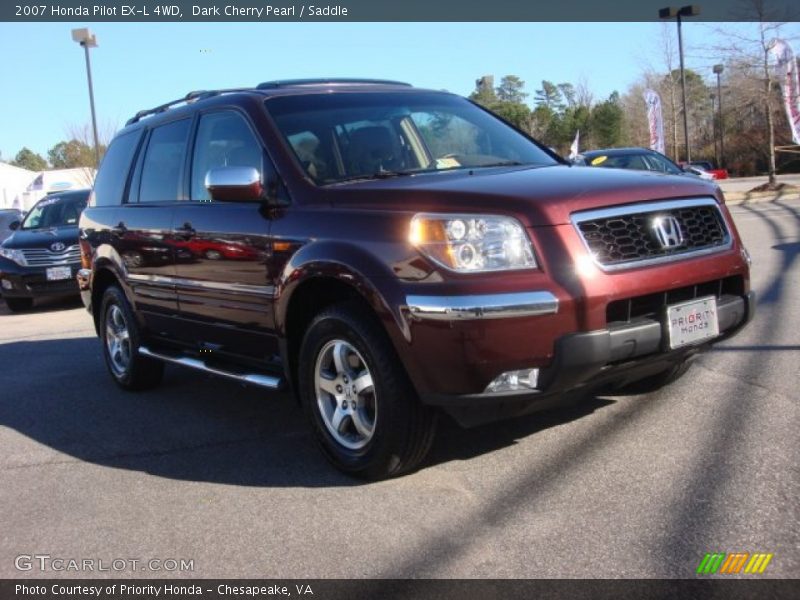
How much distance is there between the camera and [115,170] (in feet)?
21.2

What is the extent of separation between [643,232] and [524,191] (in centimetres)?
59

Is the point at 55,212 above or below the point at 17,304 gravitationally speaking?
above

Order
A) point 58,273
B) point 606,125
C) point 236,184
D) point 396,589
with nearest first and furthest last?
point 396,589, point 236,184, point 58,273, point 606,125

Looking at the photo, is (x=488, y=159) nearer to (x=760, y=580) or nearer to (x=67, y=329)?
(x=760, y=580)

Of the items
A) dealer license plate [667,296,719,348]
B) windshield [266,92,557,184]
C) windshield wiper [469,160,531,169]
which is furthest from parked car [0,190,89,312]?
dealer license plate [667,296,719,348]

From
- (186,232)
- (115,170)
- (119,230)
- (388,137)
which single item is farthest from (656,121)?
(186,232)

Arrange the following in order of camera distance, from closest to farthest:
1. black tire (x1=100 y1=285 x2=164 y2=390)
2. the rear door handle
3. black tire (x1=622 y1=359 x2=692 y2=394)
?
black tire (x1=622 y1=359 x2=692 y2=394)
the rear door handle
black tire (x1=100 y1=285 x2=164 y2=390)

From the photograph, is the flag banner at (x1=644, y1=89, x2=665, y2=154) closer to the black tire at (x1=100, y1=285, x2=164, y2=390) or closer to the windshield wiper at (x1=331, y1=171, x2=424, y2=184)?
the black tire at (x1=100, y1=285, x2=164, y2=390)

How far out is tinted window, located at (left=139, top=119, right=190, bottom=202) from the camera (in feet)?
17.5

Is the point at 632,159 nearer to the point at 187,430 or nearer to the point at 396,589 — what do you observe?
the point at 187,430

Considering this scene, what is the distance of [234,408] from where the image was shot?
5.57 metres

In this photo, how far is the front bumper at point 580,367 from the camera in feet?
11.0

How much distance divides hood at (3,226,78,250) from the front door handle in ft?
27.2

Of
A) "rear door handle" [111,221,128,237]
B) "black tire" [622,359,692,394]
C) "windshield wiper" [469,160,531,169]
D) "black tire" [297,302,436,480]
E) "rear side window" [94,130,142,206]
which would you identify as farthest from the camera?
"rear side window" [94,130,142,206]
